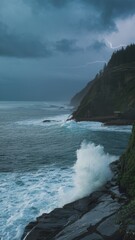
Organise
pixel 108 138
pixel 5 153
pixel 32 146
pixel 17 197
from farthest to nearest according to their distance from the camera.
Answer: pixel 108 138
pixel 32 146
pixel 5 153
pixel 17 197

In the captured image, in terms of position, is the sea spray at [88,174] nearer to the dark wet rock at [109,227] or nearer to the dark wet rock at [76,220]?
the dark wet rock at [76,220]

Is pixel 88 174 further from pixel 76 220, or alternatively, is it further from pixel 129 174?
pixel 76 220

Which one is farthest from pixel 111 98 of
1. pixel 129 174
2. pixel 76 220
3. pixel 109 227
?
pixel 109 227

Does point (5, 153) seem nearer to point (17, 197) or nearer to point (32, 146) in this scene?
point (32, 146)

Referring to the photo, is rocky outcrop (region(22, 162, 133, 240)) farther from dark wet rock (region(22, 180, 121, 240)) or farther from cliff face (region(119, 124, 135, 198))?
cliff face (region(119, 124, 135, 198))

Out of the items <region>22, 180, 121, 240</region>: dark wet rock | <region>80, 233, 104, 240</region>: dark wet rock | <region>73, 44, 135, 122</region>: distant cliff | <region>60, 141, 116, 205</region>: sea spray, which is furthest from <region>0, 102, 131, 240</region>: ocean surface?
<region>73, 44, 135, 122</region>: distant cliff

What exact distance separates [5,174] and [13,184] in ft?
11.4

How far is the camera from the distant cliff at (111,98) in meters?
73.8

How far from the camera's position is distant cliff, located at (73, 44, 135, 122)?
73.8 metres

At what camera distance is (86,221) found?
14070 mm

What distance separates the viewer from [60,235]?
1323 centimetres

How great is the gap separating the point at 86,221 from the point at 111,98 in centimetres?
7438

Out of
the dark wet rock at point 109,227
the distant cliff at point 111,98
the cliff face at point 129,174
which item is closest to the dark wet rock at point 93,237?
the dark wet rock at point 109,227

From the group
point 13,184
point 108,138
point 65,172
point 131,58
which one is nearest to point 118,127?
point 108,138
